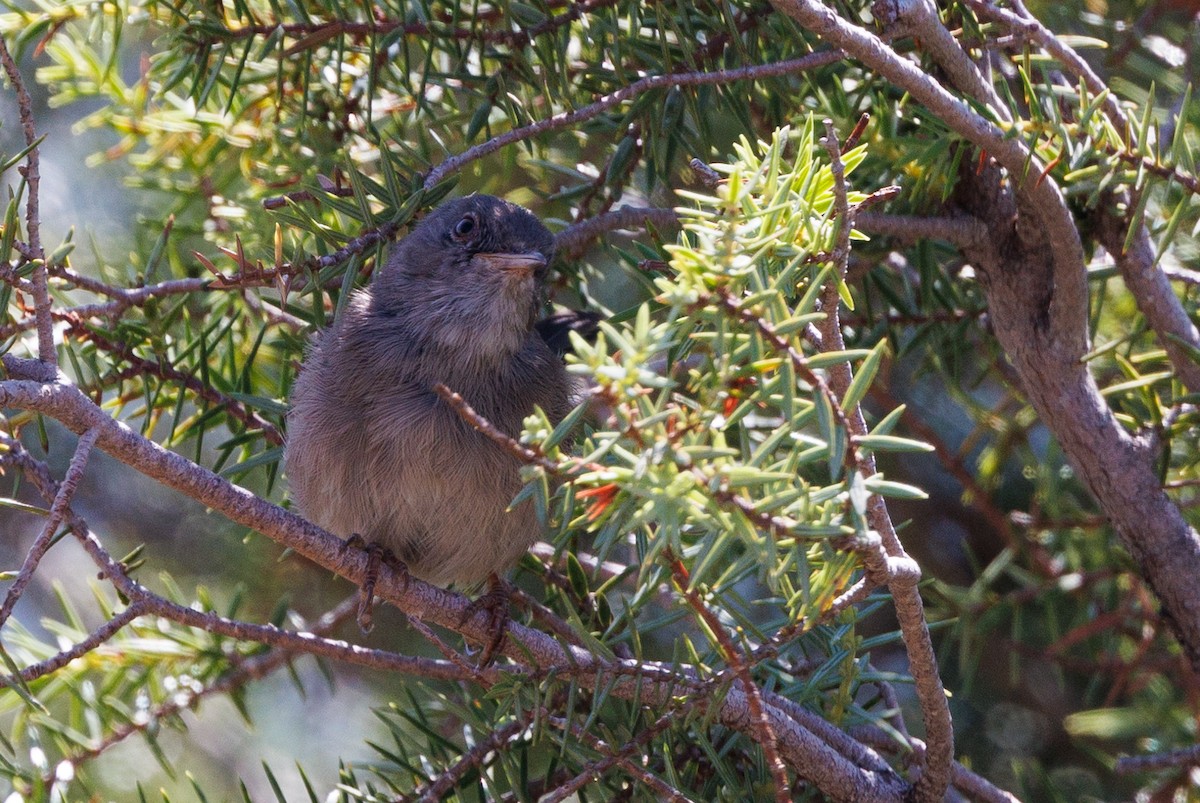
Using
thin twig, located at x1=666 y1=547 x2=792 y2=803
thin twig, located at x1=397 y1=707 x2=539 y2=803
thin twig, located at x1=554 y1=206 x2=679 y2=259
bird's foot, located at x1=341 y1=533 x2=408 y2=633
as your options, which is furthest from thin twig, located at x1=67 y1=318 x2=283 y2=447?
thin twig, located at x1=666 y1=547 x2=792 y2=803

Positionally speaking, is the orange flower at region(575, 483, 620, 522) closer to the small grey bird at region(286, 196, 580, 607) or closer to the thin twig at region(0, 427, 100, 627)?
the thin twig at region(0, 427, 100, 627)

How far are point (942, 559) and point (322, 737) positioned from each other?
8.98 ft

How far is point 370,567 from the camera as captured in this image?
103 inches

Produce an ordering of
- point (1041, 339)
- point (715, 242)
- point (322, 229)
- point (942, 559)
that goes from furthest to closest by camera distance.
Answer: point (942, 559) → point (1041, 339) → point (322, 229) → point (715, 242)

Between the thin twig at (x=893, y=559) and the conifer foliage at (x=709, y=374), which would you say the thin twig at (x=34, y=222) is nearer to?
the conifer foliage at (x=709, y=374)

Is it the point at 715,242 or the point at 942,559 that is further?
the point at 942,559

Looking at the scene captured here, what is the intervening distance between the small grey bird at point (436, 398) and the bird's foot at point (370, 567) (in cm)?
4

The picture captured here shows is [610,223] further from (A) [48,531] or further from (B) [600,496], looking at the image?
(A) [48,531]

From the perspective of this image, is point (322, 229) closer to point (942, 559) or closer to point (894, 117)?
point (894, 117)

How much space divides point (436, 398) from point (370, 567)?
546 mm

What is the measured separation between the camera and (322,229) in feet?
8.01

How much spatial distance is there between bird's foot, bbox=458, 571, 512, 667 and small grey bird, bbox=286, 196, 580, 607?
0.38 feet

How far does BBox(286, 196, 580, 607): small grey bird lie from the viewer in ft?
9.77

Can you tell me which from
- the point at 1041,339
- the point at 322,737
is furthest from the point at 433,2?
the point at 322,737
